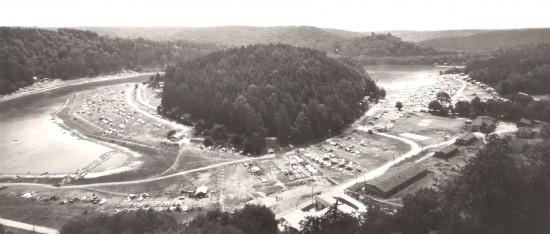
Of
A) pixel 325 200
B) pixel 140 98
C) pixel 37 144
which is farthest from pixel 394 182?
pixel 140 98

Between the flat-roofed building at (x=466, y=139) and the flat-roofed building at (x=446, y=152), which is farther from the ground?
the flat-roofed building at (x=466, y=139)

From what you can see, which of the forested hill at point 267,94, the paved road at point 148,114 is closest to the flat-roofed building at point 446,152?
the forested hill at point 267,94

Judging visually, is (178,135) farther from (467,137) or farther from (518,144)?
(518,144)

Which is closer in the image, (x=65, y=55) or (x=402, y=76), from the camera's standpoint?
(x=65, y=55)

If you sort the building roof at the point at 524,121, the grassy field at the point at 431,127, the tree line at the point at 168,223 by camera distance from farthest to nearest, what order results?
the building roof at the point at 524,121
the grassy field at the point at 431,127
the tree line at the point at 168,223

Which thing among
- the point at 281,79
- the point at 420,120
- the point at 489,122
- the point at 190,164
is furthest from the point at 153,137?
the point at 489,122

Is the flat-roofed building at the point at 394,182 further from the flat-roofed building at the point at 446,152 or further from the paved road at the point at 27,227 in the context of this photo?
the paved road at the point at 27,227

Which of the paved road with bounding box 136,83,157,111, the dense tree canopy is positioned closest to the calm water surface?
the paved road with bounding box 136,83,157,111
